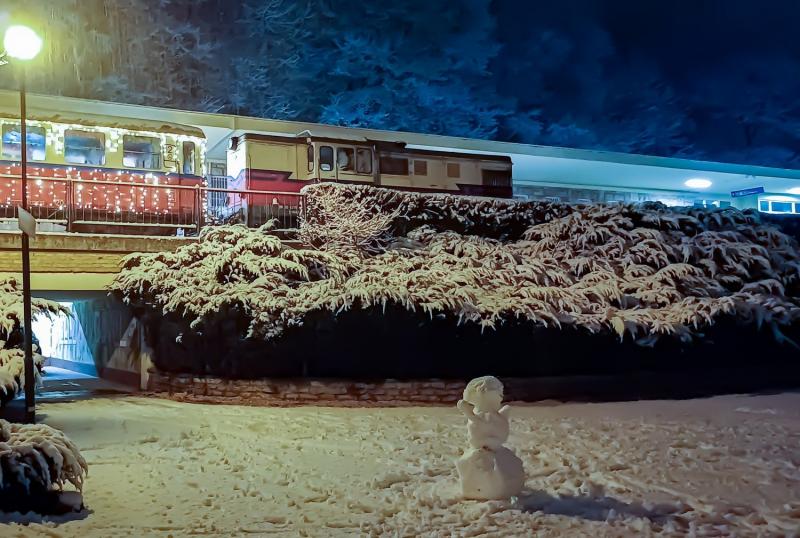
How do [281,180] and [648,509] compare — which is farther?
[281,180]

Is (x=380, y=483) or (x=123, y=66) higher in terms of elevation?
(x=123, y=66)

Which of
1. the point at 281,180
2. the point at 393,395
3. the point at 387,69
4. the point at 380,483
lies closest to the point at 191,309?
the point at 393,395

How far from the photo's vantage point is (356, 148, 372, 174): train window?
20000mm

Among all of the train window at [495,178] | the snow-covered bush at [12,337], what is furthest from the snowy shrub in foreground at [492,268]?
the train window at [495,178]

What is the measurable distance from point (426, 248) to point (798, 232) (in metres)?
10.0

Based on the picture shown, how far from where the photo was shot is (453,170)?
70.6 feet

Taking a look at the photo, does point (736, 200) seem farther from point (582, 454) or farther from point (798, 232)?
point (582, 454)

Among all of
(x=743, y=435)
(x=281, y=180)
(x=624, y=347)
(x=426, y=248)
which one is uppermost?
(x=281, y=180)

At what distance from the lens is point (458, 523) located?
18.0 feet

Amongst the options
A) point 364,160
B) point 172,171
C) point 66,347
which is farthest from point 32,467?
point 66,347

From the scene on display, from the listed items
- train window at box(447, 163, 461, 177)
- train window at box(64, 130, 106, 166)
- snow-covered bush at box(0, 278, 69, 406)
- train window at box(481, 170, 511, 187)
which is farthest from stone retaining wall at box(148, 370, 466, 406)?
train window at box(481, 170, 511, 187)

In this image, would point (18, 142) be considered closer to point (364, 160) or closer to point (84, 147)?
point (84, 147)

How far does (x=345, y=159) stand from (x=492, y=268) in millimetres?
7262

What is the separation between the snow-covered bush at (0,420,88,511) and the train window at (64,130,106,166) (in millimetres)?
12395
